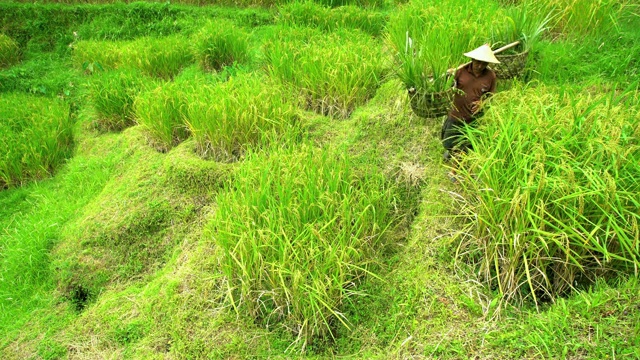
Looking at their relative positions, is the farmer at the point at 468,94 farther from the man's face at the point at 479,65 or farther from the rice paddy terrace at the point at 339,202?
the rice paddy terrace at the point at 339,202

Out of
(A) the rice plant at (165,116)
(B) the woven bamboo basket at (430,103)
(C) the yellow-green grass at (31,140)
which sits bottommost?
(C) the yellow-green grass at (31,140)

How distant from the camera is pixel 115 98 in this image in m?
4.67

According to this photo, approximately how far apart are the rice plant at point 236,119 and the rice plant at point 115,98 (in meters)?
1.26

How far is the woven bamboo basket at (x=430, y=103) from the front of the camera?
2932 mm

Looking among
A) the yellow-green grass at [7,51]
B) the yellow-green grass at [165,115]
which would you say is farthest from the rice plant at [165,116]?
the yellow-green grass at [7,51]

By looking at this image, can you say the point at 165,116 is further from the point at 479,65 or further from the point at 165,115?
the point at 479,65

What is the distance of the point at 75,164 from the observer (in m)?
4.47

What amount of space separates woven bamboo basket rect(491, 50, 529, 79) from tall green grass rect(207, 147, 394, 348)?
1.28m

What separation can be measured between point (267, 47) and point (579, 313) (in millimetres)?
3974

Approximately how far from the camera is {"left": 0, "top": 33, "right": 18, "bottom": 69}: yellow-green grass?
21.9 ft

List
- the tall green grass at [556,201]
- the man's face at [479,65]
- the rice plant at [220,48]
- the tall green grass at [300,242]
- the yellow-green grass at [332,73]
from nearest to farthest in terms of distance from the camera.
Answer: the tall green grass at [556,201], the tall green grass at [300,242], the man's face at [479,65], the yellow-green grass at [332,73], the rice plant at [220,48]

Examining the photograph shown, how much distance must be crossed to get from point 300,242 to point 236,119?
1559 millimetres

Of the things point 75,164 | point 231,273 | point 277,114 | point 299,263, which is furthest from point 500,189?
point 75,164

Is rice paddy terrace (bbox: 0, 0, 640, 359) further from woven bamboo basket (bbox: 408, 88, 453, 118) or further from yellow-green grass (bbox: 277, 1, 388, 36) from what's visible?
yellow-green grass (bbox: 277, 1, 388, 36)
